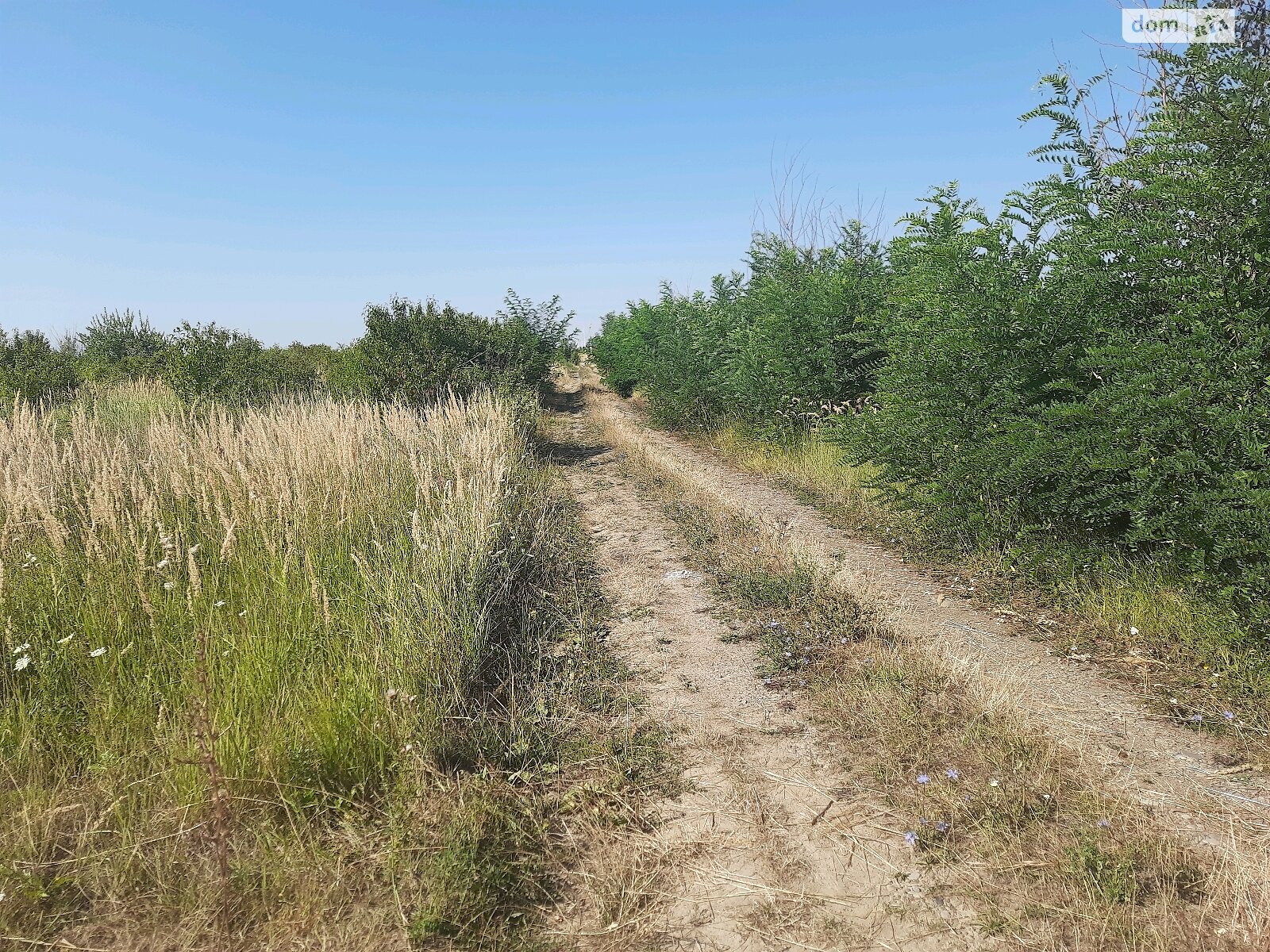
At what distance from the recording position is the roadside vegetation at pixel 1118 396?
4.06m

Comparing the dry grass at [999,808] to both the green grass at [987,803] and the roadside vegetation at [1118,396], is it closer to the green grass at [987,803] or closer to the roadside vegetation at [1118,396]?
the green grass at [987,803]

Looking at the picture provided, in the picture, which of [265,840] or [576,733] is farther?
[576,733]

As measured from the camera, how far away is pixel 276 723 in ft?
10.5

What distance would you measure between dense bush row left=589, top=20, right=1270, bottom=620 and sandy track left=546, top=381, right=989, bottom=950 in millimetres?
2632

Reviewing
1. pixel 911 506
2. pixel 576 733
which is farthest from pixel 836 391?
pixel 576 733

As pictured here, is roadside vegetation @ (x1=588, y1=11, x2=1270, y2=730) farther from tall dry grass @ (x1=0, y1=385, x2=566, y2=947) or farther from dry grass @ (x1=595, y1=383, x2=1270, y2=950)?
tall dry grass @ (x1=0, y1=385, x2=566, y2=947)

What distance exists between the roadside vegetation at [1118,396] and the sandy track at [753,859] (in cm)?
219

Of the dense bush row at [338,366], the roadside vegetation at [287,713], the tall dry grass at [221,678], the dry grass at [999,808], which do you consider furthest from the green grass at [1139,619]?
the dense bush row at [338,366]

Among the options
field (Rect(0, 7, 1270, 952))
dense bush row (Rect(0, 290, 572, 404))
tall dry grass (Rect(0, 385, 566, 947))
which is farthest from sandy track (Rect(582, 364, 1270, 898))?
dense bush row (Rect(0, 290, 572, 404))

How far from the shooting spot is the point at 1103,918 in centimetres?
240

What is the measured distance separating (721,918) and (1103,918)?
123 cm

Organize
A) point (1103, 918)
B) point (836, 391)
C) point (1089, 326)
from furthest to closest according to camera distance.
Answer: point (836, 391) < point (1089, 326) < point (1103, 918)

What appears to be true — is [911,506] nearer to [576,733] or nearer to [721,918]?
[576,733]

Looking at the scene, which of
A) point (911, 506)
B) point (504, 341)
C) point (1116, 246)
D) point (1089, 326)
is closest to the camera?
point (1116, 246)
